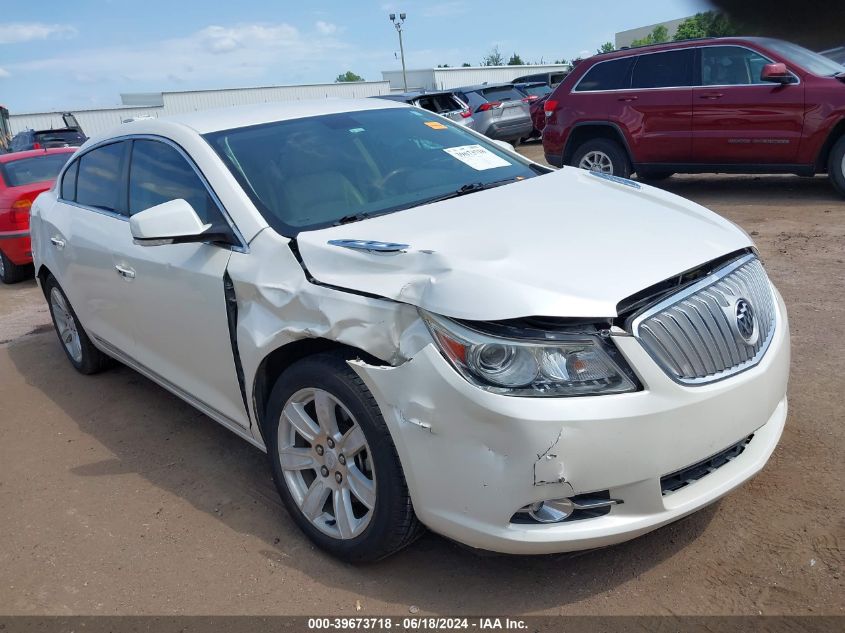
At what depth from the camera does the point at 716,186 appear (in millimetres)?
9859

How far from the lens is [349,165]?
360 centimetres

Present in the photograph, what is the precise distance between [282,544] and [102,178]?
2595 millimetres

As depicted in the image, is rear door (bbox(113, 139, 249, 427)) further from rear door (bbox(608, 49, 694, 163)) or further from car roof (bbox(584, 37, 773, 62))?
car roof (bbox(584, 37, 773, 62))

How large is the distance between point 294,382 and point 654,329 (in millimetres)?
1304

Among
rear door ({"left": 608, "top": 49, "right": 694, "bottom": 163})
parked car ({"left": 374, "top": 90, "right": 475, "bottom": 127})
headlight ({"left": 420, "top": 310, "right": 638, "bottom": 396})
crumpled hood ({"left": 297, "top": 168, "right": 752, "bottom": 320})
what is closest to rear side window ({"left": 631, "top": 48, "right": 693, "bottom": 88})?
rear door ({"left": 608, "top": 49, "right": 694, "bottom": 163})

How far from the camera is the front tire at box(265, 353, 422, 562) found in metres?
2.58

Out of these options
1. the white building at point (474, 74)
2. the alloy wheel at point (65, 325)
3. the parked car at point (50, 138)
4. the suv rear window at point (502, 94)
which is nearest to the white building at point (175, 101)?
the white building at point (474, 74)

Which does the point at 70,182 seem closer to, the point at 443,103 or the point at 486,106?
the point at 486,106

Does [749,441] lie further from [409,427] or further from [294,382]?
[294,382]

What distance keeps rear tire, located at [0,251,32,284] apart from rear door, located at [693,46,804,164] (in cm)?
804

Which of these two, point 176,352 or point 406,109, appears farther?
point 406,109

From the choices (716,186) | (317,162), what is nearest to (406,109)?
(317,162)

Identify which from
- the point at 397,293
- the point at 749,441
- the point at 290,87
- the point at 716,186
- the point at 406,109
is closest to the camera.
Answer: the point at 397,293

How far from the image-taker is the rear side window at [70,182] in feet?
16.1
